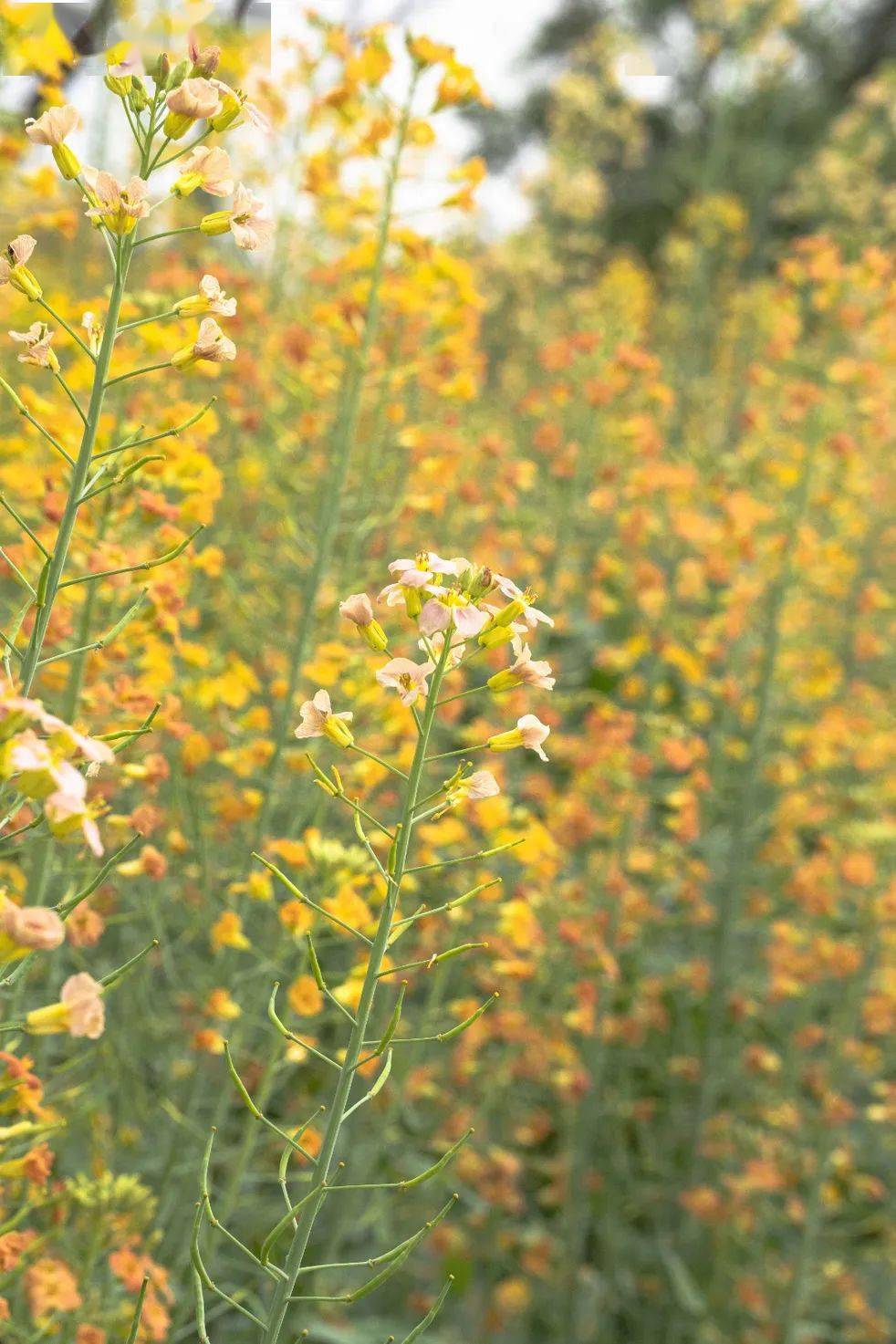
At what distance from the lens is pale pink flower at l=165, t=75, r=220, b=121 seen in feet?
4.74

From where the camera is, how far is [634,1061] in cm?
470

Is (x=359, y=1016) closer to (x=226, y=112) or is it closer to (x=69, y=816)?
(x=69, y=816)

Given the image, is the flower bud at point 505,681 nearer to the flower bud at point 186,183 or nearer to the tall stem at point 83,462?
the tall stem at point 83,462

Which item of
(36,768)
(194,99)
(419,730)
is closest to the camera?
(36,768)

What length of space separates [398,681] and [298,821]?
1.29m

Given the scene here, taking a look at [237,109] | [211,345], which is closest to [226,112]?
[237,109]

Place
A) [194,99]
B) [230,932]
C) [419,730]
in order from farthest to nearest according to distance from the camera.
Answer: [230,932] < [419,730] < [194,99]

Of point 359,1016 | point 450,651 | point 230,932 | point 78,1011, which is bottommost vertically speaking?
point 230,932

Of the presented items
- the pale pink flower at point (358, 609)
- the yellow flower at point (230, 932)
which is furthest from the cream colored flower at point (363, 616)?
the yellow flower at point (230, 932)

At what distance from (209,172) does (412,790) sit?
74cm

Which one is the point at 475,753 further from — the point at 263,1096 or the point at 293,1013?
the point at 263,1096

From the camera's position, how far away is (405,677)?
159cm

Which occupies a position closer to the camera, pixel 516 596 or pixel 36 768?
pixel 36 768

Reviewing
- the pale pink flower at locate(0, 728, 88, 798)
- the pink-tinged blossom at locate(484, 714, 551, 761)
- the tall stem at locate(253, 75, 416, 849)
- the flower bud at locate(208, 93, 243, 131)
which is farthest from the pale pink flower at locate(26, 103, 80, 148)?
the tall stem at locate(253, 75, 416, 849)
